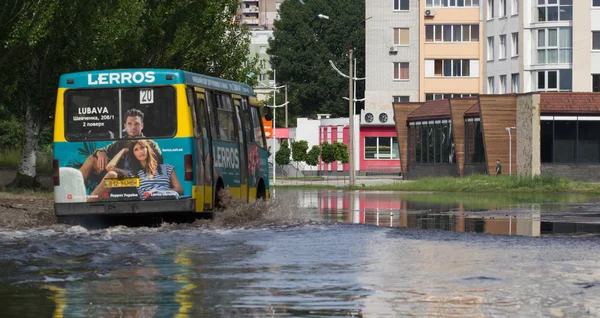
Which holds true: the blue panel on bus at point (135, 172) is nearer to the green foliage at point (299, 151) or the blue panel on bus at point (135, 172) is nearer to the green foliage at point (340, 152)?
the green foliage at point (340, 152)

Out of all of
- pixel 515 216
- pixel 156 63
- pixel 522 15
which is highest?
pixel 522 15

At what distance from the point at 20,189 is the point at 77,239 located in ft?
65.8

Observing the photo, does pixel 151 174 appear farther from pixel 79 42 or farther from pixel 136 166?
pixel 79 42

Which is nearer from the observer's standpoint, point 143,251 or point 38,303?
point 38,303

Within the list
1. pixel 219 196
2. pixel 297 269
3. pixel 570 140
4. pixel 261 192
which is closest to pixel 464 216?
pixel 261 192

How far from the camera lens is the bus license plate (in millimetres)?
20938

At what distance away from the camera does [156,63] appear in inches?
1874

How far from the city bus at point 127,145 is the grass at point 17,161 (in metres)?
28.3

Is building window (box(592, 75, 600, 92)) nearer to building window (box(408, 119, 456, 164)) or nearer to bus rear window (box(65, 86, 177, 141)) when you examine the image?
building window (box(408, 119, 456, 164))

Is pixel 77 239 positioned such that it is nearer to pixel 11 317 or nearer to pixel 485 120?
pixel 11 317

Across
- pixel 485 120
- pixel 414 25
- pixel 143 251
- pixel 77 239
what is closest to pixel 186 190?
pixel 77 239

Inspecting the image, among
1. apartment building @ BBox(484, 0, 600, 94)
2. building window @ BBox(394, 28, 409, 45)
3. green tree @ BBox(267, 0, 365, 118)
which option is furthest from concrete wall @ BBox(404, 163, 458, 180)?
green tree @ BBox(267, 0, 365, 118)

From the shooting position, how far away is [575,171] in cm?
6931

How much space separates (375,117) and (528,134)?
34.0 meters
